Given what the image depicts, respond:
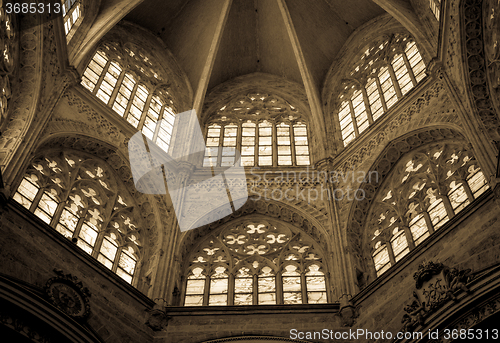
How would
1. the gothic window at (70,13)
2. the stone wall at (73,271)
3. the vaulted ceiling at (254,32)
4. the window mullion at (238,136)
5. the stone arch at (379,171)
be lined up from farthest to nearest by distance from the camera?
the vaulted ceiling at (254,32) < the window mullion at (238,136) < the gothic window at (70,13) < the stone arch at (379,171) < the stone wall at (73,271)

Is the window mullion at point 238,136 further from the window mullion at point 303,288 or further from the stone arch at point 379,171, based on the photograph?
the window mullion at point 303,288

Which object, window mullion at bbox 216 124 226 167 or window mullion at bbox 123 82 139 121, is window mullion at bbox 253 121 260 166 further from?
window mullion at bbox 123 82 139 121

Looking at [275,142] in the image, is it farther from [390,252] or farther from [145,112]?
[390,252]

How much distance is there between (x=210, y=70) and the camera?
1909 cm

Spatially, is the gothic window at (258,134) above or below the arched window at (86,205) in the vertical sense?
above

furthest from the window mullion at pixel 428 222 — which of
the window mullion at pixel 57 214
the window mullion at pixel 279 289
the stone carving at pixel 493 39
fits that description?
the window mullion at pixel 57 214

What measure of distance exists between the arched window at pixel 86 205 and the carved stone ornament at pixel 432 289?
20.8ft

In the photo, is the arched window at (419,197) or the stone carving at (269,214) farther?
the stone carving at (269,214)

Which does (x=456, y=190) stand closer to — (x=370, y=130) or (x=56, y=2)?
(x=370, y=130)

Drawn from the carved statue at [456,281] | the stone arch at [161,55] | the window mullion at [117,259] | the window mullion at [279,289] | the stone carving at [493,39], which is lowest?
the carved statue at [456,281]

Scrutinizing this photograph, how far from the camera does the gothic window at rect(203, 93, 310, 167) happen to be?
17.7m

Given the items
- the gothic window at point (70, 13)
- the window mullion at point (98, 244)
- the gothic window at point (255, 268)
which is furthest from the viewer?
the gothic window at point (70, 13)

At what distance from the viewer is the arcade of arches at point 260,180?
36.8 feet

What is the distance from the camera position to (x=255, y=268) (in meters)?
14.4
